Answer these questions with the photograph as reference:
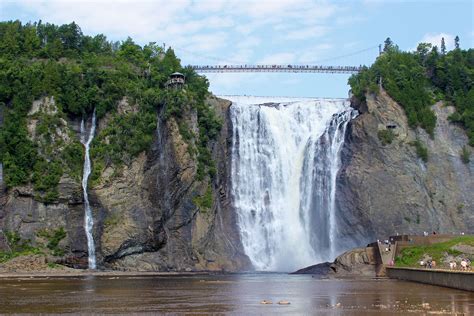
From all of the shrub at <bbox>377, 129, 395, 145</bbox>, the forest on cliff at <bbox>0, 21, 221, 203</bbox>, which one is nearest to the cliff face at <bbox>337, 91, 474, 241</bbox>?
the shrub at <bbox>377, 129, 395, 145</bbox>

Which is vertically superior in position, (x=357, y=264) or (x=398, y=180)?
(x=398, y=180)

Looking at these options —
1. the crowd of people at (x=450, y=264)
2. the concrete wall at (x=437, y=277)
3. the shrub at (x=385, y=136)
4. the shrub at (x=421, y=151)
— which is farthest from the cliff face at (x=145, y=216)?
the crowd of people at (x=450, y=264)

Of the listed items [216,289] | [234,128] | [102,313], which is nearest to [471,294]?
[216,289]

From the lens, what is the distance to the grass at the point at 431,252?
59.6m

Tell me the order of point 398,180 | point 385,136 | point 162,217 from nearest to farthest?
1. point 162,217
2. point 398,180
3. point 385,136

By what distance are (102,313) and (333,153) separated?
66.9m

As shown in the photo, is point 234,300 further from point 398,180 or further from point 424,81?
point 424,81

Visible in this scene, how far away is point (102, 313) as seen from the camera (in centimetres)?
→ 3222

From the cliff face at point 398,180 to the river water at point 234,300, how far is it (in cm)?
3847

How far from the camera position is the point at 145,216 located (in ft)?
278

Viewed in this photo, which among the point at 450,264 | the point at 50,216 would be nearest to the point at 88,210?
the point at 50,216

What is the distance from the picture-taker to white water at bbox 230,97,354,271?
91750 millimetres

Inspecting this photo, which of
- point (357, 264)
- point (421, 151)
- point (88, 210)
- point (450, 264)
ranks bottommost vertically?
point (357, 264)

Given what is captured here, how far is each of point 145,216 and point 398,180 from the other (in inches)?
1245
